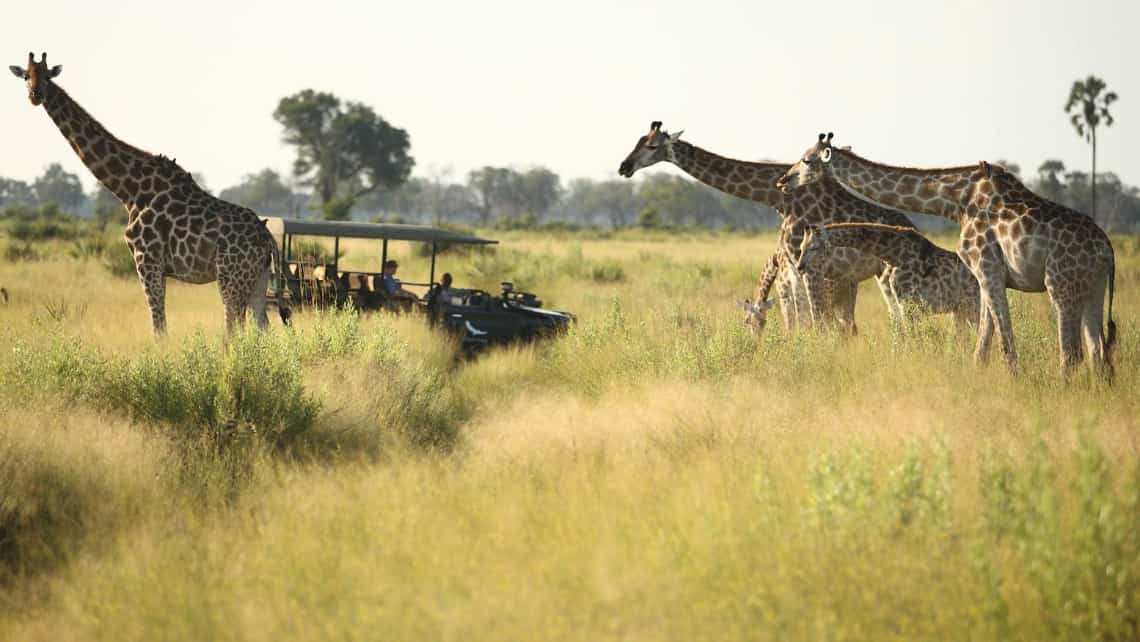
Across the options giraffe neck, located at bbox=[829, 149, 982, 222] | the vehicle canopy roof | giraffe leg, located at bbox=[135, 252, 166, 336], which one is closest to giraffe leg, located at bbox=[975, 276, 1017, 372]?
giraffe neck, located at bbox=[829, 149, 982, 222]

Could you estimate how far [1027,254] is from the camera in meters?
9.91

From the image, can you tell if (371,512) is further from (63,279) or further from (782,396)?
(63,279)

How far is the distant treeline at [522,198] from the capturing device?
11512 centimetres

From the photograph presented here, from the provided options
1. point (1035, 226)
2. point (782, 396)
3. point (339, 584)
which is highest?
point (1035, 226)

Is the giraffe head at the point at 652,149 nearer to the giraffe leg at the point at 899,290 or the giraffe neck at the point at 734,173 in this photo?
the giraffe neck at the point at 734,173

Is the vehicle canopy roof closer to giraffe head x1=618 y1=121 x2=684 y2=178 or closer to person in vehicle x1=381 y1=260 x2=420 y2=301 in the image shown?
person in vehicle x1=381 y1=260 x2=420 y2=301

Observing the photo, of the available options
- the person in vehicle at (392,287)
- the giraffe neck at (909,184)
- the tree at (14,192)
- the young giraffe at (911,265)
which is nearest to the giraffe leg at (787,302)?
the young giraffe at (911,265)

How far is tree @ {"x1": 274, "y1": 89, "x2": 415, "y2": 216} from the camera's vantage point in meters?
79.9

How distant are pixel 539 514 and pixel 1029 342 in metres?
7.40

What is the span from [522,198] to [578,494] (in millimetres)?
131254

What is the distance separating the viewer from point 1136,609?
16.6ft

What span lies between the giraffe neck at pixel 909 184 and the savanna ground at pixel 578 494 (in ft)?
4.09

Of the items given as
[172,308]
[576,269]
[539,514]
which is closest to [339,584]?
[539,514]

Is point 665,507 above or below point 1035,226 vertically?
below
